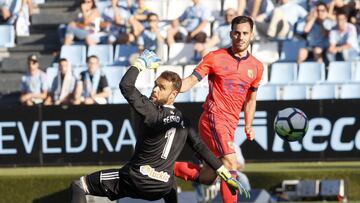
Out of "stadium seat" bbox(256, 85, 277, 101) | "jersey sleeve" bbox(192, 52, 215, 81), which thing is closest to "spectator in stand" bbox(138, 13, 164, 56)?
"stadium seat" bbox(256, 85, 277, 101)

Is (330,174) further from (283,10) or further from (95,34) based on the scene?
(95,34)

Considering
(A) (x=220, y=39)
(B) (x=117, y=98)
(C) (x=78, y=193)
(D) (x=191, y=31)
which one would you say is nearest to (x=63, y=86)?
(B) (x=117, y=98)

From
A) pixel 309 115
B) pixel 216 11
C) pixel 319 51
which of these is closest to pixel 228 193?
pixel 309 115

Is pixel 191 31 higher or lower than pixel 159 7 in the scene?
lower

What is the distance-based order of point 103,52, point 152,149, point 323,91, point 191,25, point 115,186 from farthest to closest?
point 103,52 < point 191,25 < point 323,91 < point 115,186 < point 152,149

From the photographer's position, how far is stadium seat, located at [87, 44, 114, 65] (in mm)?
20500

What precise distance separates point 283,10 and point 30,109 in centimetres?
511

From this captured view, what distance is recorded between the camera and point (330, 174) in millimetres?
15016

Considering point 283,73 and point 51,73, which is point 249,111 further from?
point 51,73

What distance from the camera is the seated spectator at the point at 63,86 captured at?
1908 cm

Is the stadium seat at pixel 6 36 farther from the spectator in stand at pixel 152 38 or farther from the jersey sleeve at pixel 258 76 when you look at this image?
the jersey sleeve at pixel 258 76

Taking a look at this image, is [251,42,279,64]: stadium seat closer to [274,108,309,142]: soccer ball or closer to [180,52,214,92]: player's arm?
[274,108,309,142]: soccer ball

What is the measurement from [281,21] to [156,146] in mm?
10733

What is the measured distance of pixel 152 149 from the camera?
929cm
